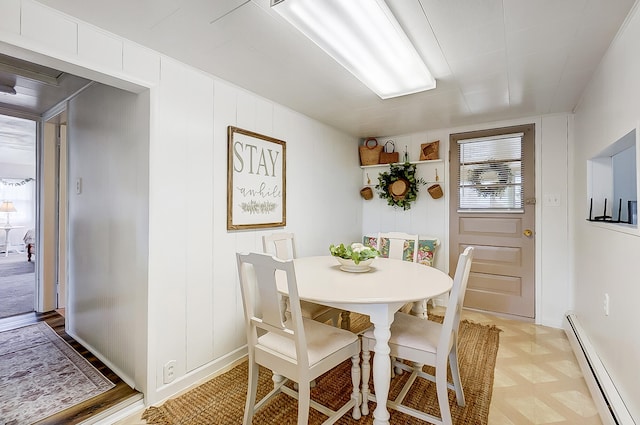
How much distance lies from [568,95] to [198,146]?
3.01m

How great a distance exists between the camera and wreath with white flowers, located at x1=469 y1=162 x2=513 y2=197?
3311mm

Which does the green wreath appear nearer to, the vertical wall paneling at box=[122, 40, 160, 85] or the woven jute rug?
the woven jute rug

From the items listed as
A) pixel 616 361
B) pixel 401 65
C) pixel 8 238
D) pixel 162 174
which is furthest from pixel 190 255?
pixel 8 238

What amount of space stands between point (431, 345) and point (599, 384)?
3.66ft

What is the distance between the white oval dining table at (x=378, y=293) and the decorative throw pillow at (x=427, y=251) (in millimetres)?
1411

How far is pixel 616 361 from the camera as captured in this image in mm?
1693

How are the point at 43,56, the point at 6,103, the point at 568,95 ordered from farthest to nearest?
the point at 6,103, the point at 568,95, the point at 43,56

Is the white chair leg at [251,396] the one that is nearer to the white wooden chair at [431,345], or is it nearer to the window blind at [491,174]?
the white wooden chair at [431,345]

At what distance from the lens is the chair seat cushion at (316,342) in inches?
59.7

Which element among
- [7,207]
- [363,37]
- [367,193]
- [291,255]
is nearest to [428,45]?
[363,37]

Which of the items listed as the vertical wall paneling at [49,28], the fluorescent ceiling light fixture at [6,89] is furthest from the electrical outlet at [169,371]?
the fluorescent ceiling light fixture at [6,89]

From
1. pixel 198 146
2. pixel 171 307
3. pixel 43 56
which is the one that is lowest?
pixel 171 307

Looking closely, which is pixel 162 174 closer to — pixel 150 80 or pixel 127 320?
pixel 150 80

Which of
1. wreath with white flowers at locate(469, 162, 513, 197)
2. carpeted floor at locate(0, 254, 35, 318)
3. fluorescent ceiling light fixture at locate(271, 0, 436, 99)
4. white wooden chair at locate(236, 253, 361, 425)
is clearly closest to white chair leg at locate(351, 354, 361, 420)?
white wooden chair at locate(236, 253, 361, 425)
